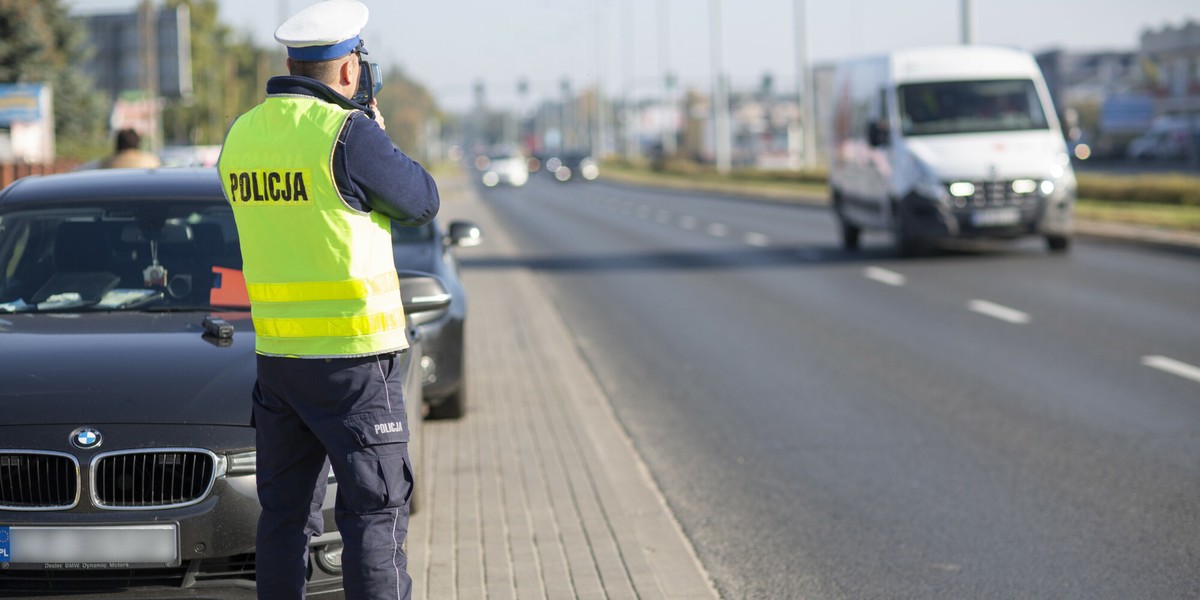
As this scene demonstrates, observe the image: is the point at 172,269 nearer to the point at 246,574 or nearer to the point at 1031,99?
the point at 246,574

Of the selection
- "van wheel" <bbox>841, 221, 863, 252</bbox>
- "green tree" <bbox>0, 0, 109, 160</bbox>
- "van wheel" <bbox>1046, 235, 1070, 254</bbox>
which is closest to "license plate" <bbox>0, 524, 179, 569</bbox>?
Answer: "van wheel" <bbox>1046, 235, 1070, 254</bbox>

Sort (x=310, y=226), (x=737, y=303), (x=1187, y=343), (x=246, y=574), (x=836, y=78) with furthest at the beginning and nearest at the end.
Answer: (x=836, y=78), (x=737, y=303), (x=1187, y=343), (x=246, y=574), (x=310, y=226)

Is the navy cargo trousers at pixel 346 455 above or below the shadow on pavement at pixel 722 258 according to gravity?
above

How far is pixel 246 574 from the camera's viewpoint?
443cm

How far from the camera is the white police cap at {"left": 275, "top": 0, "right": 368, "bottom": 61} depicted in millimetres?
3648

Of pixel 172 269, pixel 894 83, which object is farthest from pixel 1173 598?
pixel 894 83

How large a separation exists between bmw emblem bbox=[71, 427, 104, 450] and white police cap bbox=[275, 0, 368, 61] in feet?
4.31

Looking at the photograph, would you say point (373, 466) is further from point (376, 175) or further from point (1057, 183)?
point (1057, 183)

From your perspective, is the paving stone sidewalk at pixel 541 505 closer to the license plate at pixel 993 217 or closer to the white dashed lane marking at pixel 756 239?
the license plate at pixel 993 217

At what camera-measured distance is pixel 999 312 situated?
1348 cm

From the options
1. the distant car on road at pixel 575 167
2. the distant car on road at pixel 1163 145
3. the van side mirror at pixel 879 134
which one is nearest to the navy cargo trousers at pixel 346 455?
the van side mirror at pixel 879 134

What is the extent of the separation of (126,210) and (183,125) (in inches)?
3216

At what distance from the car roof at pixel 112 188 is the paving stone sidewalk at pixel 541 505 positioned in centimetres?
153

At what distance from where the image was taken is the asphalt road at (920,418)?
563cm
